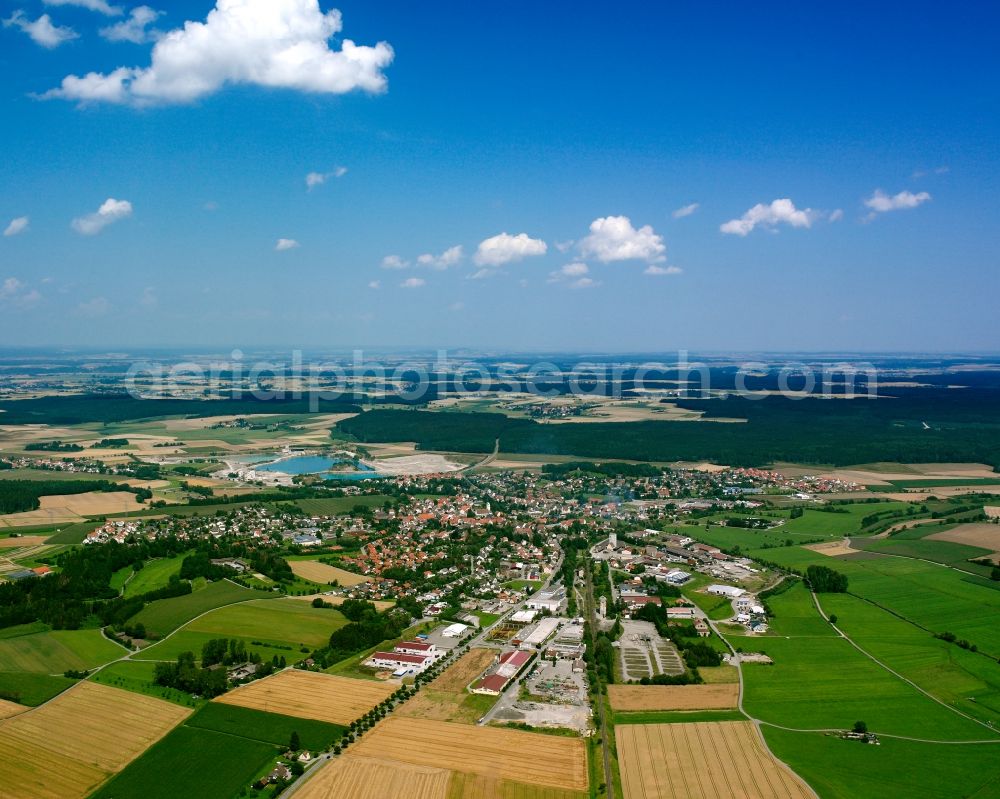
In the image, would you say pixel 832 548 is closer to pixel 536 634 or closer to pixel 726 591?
pixel 726 591

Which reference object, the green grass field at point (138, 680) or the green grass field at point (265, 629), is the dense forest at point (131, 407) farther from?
the green grass field at point (138, 680)

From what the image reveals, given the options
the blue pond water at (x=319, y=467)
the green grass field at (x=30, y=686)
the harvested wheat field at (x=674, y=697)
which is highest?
the blue pond water at (x=319, y=467)

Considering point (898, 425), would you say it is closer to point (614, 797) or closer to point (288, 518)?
point (288, 518)

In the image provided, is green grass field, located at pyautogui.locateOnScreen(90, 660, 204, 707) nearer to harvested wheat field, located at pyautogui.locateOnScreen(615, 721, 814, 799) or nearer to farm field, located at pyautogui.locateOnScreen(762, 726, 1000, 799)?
harvested wheat field, located at pyautogui.locateOnScreen(615, 721, 814, 799)

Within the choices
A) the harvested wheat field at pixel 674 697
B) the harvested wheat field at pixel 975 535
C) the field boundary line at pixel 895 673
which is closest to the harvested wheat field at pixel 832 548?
the harvested wheat field at pixel 975 535

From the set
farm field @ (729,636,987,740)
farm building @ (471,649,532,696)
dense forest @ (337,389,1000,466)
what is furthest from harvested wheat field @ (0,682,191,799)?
dense forest @ (337,389,1000,466)

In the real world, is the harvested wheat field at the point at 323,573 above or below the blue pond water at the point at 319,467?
below

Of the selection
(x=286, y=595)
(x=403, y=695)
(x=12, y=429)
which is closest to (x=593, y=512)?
(x=286, y=595)
